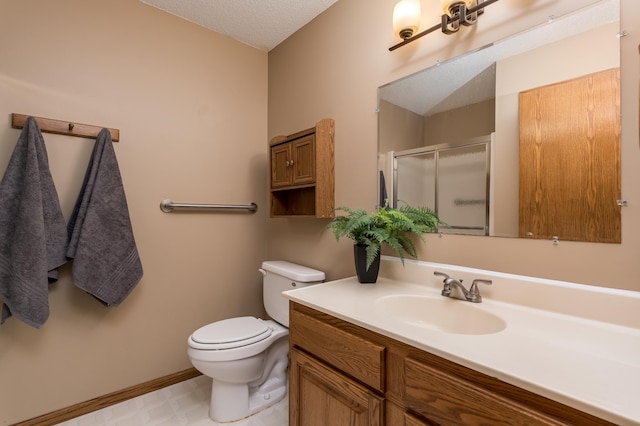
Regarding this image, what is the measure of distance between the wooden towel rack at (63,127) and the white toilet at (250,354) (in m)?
1.20

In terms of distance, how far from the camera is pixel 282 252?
A: 7.08 ft

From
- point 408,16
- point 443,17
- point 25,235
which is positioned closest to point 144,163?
point 25,235

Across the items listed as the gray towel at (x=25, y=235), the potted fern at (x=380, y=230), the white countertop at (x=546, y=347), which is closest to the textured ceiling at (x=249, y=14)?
the gray towel at (x=25, y=235)

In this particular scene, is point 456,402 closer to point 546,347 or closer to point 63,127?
point 546,347

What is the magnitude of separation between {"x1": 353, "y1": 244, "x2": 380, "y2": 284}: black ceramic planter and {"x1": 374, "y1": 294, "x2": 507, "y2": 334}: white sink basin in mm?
192

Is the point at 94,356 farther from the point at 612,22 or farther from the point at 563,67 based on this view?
the point at 612,22

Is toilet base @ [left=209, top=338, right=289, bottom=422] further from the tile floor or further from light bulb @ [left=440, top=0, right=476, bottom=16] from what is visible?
light bulb @ [left=440, top=0, right=476, bottom=16]

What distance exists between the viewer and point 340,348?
1.00m

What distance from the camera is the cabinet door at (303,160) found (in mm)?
1694

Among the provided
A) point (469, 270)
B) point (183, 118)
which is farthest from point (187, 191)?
point (469, 270)

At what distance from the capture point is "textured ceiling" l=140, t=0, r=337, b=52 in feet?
5.77

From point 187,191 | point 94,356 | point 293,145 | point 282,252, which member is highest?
point 293,145

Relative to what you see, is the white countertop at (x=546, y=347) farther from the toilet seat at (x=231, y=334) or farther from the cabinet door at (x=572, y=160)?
the toilet seat at (x=231, y=334)

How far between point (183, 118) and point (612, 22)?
204 centimetres
